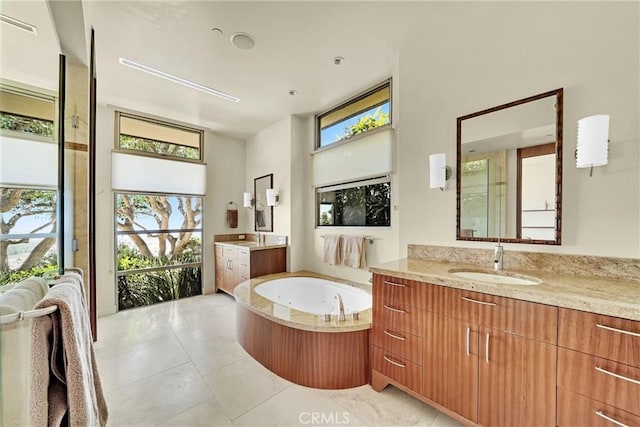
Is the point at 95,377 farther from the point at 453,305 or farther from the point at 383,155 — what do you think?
the point at 383,155

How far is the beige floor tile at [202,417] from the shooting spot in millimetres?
1605

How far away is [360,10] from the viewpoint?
1.89m

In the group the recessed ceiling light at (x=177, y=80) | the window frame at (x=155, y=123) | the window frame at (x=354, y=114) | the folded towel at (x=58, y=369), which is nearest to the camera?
the folded towel at (x=58, y=369)

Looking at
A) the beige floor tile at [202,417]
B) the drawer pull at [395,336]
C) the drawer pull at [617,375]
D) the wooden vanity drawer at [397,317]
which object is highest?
the drawer pull at [617,375]

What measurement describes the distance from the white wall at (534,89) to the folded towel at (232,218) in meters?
3.36

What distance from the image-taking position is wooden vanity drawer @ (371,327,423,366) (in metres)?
1.65

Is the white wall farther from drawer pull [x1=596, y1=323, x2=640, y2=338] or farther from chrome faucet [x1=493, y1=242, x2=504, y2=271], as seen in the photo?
drawer pull [x1=596, y1=323, x2=640, y2=338]

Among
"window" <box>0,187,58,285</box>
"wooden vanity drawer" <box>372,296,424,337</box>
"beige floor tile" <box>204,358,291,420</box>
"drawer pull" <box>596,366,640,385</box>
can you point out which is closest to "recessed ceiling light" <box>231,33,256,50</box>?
"window" <box>0,187,58,285</box>

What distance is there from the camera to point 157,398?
183 centimetres

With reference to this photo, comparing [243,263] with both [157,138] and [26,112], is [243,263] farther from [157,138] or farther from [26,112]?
[26,112]

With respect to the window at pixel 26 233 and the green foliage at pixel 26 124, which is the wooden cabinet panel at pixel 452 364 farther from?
the green foliage at pixel 26 124

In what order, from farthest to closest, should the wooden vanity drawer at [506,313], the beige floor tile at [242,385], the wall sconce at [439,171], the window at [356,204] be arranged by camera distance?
the window at [356,204], the wall sconce at [439,171], the beige floor tile at [242,385], the wooden vanity drawer at [506,313]

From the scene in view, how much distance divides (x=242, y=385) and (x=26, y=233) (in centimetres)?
173

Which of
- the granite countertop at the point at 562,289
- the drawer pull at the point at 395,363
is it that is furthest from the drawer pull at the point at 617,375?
the drawer pull at the point at 395,363
